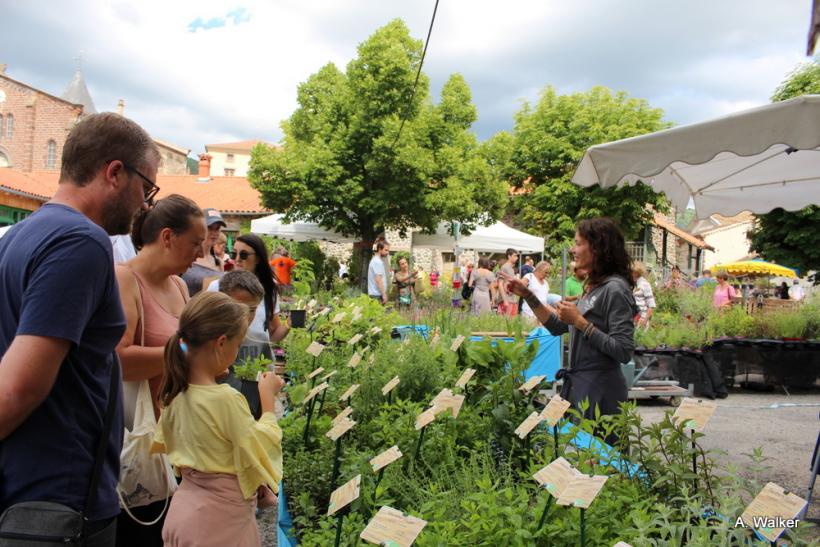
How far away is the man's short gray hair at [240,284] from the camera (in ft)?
9.00

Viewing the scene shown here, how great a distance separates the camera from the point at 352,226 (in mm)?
18031

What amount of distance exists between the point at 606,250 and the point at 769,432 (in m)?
4.10

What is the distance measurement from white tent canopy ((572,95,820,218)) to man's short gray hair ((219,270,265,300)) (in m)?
2.57

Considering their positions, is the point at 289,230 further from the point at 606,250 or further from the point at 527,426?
the point at 527,426

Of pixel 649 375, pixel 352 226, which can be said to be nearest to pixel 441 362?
pixel 649 375

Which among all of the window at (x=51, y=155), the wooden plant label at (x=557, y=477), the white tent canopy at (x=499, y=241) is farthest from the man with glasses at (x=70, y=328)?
the window at (x=51, y=155)

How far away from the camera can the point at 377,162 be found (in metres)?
17.3

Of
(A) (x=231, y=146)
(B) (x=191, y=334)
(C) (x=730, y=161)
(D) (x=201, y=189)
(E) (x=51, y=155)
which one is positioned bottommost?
(B) (x=191, y=334)

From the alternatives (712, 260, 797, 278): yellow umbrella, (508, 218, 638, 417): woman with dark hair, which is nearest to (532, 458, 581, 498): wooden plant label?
(508, 218, 638, 417): woman with dark hair

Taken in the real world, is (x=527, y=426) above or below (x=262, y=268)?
below

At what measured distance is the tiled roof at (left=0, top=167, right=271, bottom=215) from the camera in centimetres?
2431

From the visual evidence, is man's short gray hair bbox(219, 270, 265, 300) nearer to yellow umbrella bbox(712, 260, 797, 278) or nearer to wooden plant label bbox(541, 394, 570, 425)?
wooden plant label bbox(541, 394, 570, 425)

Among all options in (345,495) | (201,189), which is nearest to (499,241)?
(345,495)

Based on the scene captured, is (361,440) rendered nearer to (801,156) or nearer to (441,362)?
(441,362)
